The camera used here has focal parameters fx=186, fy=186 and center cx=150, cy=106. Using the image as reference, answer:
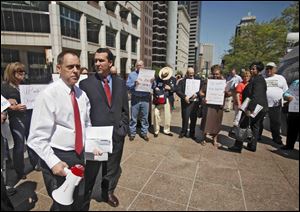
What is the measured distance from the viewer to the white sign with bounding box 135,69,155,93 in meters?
4.52

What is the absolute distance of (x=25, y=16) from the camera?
1906cm

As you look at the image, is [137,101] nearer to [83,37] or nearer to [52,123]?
[52,123]

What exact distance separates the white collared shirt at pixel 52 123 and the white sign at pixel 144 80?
2.86 m

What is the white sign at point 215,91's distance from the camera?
13.4 ft

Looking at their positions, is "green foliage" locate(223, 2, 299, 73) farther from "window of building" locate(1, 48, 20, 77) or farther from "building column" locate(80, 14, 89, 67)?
"window of building" locate(1, 48, 20, 77)

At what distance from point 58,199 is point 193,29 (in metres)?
176

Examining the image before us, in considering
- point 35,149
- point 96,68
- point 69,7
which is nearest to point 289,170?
point 35,149

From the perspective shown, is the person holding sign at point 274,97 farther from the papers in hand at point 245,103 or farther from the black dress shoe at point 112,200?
the black dress shoe at point 112,200

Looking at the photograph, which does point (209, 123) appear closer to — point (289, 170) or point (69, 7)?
point (289, 170)

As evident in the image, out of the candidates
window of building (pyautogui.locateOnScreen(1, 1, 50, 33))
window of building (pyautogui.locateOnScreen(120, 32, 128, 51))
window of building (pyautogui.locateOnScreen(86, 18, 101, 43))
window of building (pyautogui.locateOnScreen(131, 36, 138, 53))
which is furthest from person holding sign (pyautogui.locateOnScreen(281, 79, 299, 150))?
window of building (pyautogui.locateOnScreen(131, 36, 138, 53))

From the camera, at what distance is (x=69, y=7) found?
20.8 metres

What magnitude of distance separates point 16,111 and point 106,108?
158 cm

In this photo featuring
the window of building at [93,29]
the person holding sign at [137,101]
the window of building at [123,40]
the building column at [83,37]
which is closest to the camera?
the person holding sign at [137,101]

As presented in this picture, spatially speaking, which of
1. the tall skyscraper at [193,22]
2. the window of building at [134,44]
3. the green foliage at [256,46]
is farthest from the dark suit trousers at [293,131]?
the tall skyscraper at [193,22]
